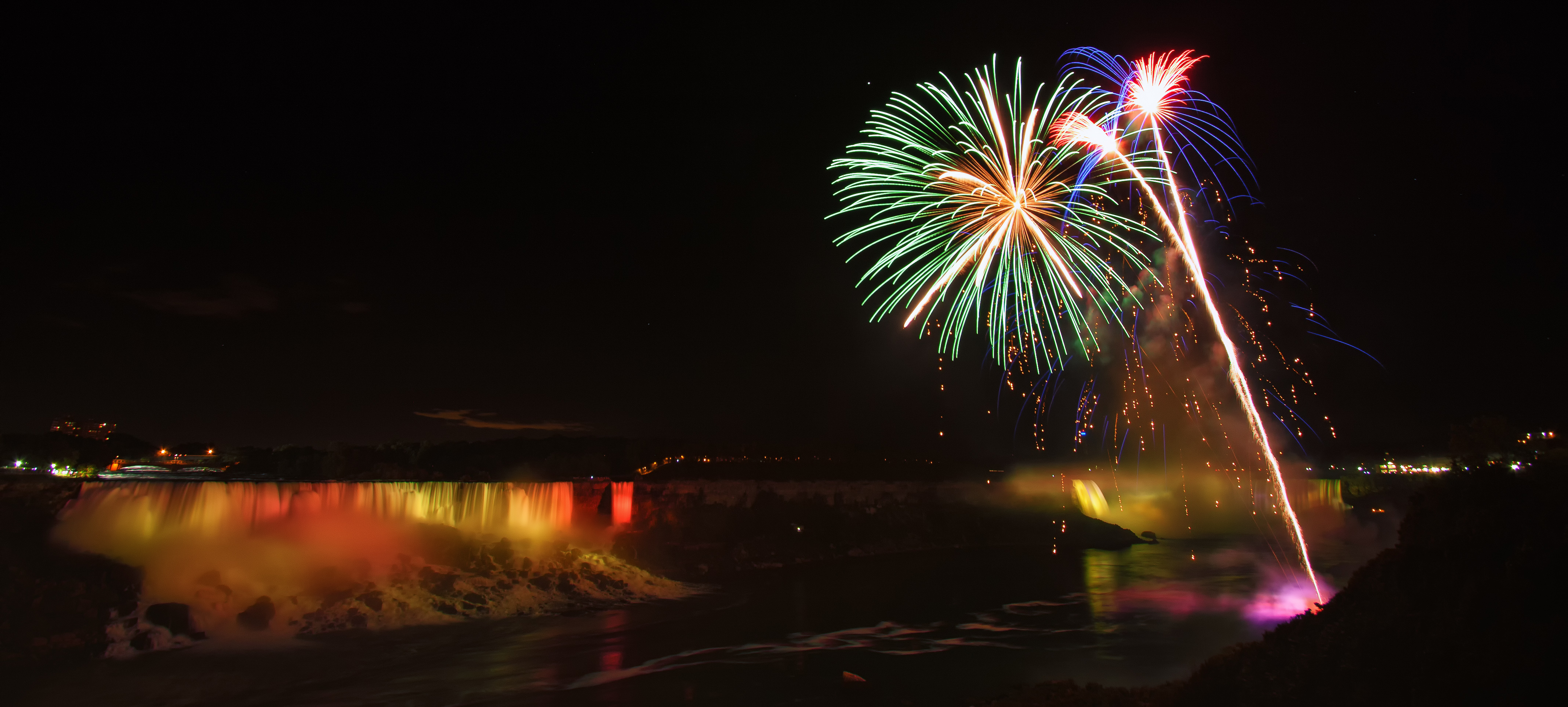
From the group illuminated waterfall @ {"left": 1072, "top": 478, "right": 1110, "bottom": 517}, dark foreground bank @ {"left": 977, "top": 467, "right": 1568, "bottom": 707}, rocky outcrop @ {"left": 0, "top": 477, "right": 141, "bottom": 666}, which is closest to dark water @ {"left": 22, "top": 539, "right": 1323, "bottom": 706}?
rocky outcrop @ {"left": 0, "top": 477, "right": 141, "bottom": 666}

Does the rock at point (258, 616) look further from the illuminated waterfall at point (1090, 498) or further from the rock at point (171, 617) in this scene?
the illuminated waterfall at point (1090, 498)

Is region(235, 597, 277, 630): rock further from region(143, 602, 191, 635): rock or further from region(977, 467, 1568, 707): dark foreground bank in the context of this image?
region(977, 467, 1568, 707): dark foreground bank

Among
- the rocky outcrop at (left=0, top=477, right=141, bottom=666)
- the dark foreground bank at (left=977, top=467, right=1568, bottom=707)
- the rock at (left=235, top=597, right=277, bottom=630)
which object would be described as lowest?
the rock at (left=235, top=597, right=277, bottom=630)

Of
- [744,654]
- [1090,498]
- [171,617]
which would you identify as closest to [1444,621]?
[744,654]

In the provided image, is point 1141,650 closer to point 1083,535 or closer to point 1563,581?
point 1563,581

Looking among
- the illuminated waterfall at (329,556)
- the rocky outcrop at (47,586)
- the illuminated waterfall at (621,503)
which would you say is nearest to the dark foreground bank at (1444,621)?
the illuminated waterfall at (329,556)

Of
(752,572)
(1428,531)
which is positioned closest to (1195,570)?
(752,572)
